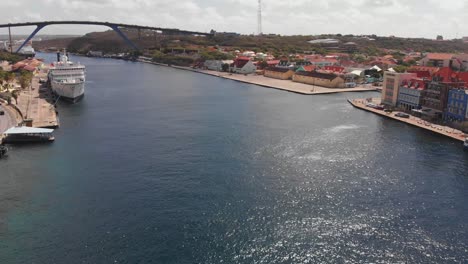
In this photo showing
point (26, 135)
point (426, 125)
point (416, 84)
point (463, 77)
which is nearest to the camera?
point (26, 135)

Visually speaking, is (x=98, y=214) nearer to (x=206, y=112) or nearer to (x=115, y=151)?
(x=115, y=151)

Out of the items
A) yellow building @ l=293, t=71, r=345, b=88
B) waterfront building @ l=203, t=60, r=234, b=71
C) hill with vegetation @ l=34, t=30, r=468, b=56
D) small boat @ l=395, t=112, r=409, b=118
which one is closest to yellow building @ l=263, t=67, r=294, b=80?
yellow building @ l=293, t=71, r=345, b=88

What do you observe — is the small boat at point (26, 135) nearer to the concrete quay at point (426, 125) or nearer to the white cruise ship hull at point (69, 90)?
the white cruise ship hull at point (69, 90)

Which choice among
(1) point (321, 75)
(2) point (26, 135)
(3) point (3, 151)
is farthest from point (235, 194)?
(1) point (321, 75)

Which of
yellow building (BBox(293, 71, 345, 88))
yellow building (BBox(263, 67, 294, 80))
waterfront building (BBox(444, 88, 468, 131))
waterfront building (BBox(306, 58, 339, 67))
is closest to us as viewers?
waterfront building (BBox(444, 88, 468, 131))

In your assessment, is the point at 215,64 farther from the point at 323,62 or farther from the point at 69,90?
the point at 69,90

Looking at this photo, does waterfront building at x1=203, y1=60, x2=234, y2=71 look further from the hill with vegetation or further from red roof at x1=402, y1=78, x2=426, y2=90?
red roof at x1=402, y1=78, x2=426, y2=90
